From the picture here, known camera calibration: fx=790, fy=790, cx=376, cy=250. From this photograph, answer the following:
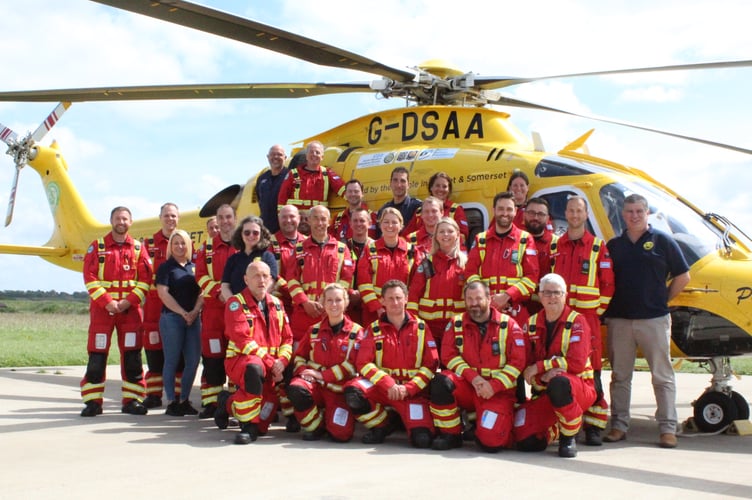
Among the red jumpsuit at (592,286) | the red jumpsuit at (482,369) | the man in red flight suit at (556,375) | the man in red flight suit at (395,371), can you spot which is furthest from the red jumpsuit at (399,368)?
the red jumpsuit at (592,286)

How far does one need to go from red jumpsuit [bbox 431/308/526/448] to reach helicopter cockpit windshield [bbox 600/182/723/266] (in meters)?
1.61

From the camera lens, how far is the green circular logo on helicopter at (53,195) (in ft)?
48.3

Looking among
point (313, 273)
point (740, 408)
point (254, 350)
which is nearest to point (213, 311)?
point (313, 273)

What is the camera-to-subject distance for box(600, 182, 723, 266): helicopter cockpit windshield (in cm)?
642

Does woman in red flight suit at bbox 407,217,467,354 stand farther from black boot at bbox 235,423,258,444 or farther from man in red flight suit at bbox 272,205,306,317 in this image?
black boot at bbox 235,423,258,444

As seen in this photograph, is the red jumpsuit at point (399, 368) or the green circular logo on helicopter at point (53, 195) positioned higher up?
the green circular logo on helicopter at point (53, 195)

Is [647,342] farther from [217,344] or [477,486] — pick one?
[217,344]

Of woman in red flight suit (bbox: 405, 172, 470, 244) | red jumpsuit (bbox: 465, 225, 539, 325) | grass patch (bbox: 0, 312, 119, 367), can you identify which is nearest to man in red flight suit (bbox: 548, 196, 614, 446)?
red jumpsuit (bbox: 465, 225, 539, 325)

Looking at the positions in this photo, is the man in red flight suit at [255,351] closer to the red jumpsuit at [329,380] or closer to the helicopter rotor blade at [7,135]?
the red jumpsuit at [329,380]

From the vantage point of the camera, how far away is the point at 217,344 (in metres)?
7.19

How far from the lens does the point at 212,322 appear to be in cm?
723

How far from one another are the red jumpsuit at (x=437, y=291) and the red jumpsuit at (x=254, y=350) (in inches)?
42.2

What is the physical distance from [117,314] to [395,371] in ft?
9.45

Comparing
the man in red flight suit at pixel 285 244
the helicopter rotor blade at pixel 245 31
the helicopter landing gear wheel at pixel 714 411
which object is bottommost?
the helicopter landing gear wheel at pixel 714 411
